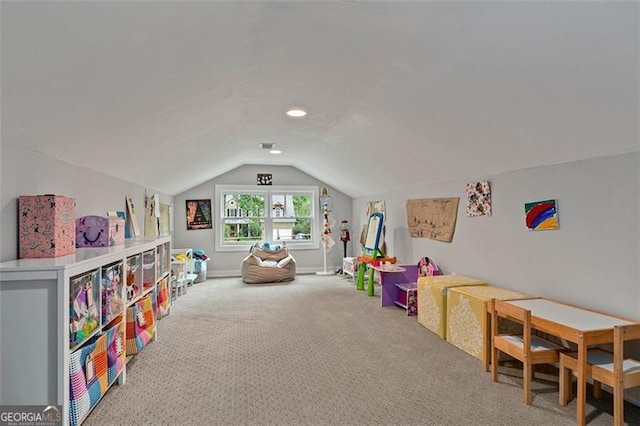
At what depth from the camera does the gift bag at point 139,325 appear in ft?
9.84

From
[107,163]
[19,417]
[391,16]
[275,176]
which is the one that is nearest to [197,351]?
[19,417]

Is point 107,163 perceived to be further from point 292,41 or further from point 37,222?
point 292,41

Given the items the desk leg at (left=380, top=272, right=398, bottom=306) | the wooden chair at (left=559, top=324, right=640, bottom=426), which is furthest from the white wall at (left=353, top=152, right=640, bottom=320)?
the desk leg at (left=380, top=272, right=398, bottom=306)

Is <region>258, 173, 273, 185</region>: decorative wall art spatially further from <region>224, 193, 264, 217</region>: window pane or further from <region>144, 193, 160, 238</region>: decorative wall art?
<region>144, 193, 160, 238</region>: decorative wall art

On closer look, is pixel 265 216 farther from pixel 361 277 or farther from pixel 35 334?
pixel 35 334

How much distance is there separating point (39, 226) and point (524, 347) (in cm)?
311

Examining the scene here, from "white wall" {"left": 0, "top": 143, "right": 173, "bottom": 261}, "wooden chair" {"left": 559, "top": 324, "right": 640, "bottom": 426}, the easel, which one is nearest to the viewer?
"wooden chair" {"left": 559, "top": 324, "right": 640, "bottom": 426}

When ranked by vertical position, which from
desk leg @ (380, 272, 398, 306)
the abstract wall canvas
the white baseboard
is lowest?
the white baseboard

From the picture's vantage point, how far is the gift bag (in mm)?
2998

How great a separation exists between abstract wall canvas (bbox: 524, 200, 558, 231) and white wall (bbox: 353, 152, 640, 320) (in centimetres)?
4

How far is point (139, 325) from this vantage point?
3117mm

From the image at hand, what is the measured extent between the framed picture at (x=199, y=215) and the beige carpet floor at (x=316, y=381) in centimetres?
329

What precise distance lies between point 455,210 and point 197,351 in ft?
10.3

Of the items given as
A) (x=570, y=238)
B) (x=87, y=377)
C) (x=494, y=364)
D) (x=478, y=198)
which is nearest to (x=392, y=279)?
(x=478, y=198)
